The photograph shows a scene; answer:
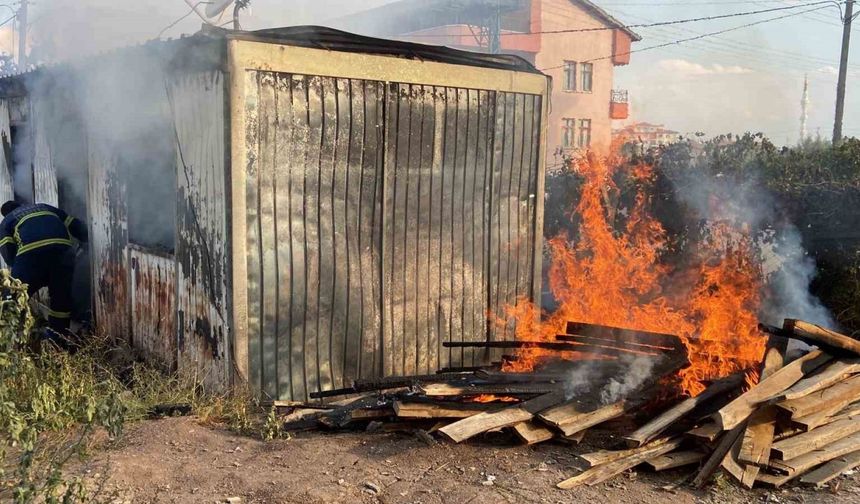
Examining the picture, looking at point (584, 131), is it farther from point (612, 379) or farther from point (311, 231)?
point (612, 379)

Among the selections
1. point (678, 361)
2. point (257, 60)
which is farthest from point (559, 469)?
point (257, 60)

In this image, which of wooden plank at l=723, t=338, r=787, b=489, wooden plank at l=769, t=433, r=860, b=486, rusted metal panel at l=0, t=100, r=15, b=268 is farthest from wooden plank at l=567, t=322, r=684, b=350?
rusted metal panel at l=0, t=100, r=15, b=268

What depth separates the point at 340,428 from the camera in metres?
6.09

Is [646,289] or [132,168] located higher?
[132,168]

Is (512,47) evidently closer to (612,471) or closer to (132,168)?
(132,168)

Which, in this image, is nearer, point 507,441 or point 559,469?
point 559,469

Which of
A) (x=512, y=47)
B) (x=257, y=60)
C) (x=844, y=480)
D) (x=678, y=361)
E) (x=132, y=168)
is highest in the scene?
(x=512, y=47)

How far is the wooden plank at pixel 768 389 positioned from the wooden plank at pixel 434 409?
1839 mm

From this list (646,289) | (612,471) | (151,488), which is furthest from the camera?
(646,289)

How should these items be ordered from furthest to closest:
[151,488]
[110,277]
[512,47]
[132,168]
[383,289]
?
1. [512,47]
2. [110,277]
3. [132,168]
4. [383,289]
5. [151,488]

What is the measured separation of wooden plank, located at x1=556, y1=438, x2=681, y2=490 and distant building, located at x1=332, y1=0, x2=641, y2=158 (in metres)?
28.5

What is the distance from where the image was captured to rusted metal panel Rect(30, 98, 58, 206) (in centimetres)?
987

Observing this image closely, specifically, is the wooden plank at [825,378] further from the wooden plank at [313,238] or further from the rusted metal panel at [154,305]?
the rusted metal panel at [154,305]

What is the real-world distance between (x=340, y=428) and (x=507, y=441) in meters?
1.46
